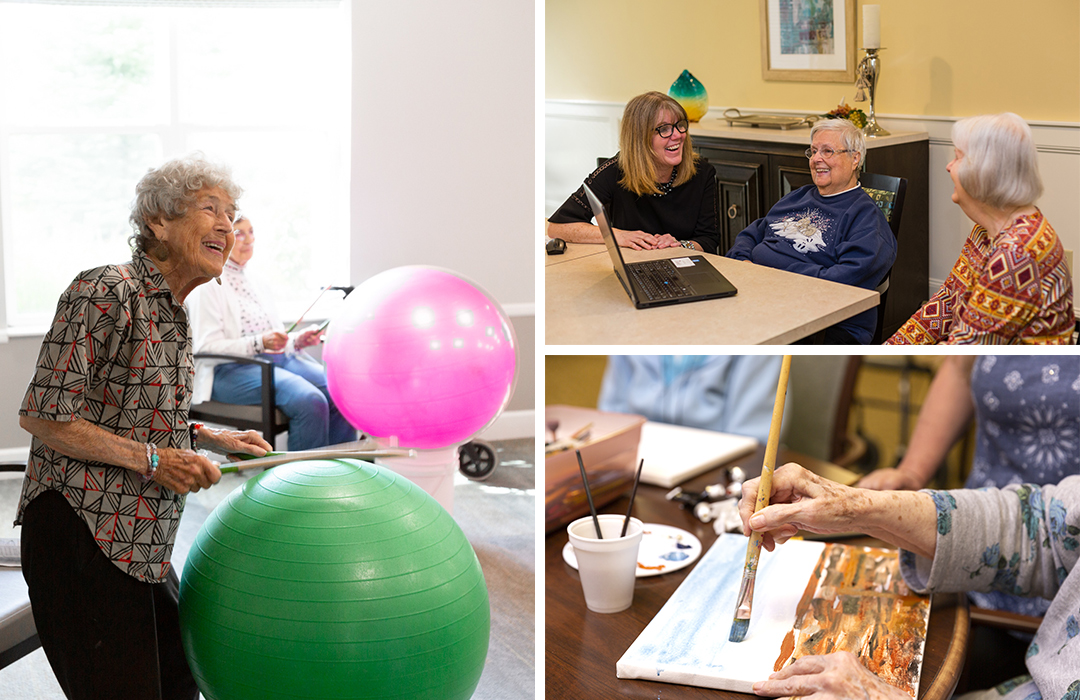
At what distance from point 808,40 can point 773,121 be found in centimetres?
35

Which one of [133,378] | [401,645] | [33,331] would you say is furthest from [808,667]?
[33,331]

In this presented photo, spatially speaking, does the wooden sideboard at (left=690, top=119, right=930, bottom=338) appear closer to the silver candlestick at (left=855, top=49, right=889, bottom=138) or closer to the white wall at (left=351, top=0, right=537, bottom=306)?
the silver candlestick at (left=855, top=49, right=889, bottom=138)

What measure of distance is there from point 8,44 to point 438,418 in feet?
10.6

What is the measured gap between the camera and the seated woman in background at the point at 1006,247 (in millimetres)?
1974

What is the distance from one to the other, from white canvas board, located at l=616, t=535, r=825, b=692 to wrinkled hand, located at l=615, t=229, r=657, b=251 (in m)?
1.20

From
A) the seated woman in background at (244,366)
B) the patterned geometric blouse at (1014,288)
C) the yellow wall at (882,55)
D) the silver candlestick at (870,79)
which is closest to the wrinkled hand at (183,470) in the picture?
the patterned geometric blouse at (1014,288)

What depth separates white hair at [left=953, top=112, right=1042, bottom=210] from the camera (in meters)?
1.96


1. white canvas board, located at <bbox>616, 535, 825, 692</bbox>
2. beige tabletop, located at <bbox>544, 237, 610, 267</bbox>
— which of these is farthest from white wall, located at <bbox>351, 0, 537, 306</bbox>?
white canvas board, located at <bbox>616, 535, 825, 692</bbox>

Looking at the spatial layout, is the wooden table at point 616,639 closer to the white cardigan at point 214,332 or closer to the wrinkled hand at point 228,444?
the wrinkled hand at point 228,444

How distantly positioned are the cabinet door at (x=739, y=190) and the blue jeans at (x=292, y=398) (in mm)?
1628

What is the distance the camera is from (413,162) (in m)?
4.49

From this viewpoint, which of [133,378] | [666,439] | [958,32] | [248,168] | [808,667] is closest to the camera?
[808,667]

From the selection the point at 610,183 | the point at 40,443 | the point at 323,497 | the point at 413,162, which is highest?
the point at 413,162

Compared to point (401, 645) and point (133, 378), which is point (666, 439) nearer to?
point (401, 645)
